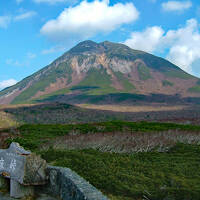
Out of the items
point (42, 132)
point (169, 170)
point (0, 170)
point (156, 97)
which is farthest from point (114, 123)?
point (156, 97)

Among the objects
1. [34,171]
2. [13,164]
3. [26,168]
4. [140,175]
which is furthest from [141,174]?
[13,164]

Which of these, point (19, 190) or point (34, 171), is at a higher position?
point (34, 171)

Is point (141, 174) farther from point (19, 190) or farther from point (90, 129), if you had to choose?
point (90, 129)

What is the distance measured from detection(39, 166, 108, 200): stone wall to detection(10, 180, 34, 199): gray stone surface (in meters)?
0.62

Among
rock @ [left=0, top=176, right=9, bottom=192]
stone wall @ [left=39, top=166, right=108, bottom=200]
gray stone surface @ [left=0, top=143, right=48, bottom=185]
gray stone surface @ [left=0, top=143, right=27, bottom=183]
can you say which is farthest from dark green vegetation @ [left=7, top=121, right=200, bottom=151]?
stone wall @ [left=39, top=166, right=108, bottom=200]

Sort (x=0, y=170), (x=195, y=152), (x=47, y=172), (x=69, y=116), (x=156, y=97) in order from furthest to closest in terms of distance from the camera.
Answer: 1. (x=156, y=97)
2. (x=69, y=116)
3. (x=195, y=152)
4. (x=0, y=170)
5. (x=47, y=172)

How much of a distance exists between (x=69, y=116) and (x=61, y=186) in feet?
270

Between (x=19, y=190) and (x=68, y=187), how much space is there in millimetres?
2345

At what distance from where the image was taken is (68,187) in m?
9.52

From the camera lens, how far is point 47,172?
36.0ft

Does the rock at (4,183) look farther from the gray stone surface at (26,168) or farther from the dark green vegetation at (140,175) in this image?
the dark green vegetation at (140,175)

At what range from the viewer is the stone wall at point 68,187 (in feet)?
26.2

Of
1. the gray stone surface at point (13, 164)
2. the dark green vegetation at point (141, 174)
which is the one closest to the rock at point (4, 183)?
the gray stone surface at point (13, 164)

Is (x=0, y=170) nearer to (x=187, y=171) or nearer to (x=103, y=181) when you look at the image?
(x=103, y=181)
